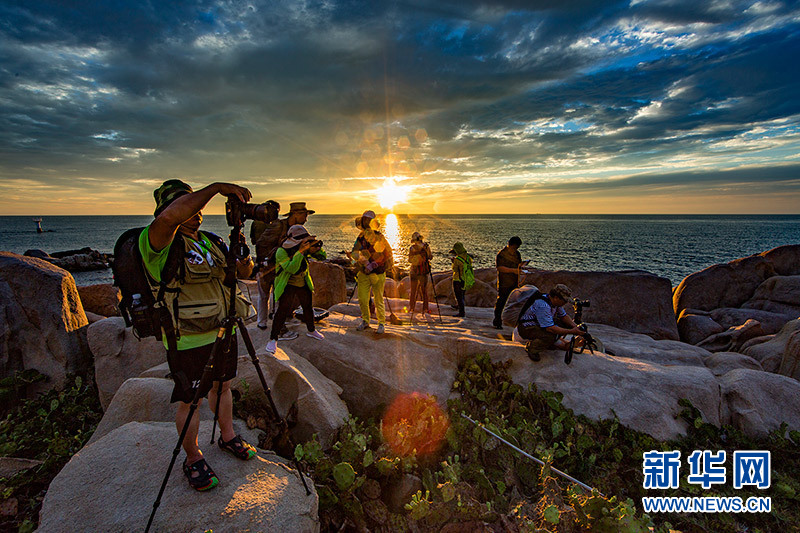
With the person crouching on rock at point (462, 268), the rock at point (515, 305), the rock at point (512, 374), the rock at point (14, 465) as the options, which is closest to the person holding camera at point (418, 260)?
the person crouching on rock at point (462, 268)

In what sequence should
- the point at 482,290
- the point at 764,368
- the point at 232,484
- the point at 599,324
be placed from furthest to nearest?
1. the point at 482,290
2. the point at 599,324
3. the point at 764,368
4. the point at 232,484

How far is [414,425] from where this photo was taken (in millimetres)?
5484

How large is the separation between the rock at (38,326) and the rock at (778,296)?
76.2 ft

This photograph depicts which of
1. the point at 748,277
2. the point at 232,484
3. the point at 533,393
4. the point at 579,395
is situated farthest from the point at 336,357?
the point at 748,277

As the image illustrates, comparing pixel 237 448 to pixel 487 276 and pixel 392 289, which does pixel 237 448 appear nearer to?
pixel 392 289

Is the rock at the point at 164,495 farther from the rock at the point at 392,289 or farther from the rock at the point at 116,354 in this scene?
the rock at the point at 392,289

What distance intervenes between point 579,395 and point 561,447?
1284 millimetres

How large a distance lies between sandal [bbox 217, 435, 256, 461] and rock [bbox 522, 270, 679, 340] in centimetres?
1423

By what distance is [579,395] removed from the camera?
6.49 m

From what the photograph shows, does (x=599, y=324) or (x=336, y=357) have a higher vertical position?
(x=336, y=357)

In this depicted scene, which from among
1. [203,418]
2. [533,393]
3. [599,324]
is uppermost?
[203,418]

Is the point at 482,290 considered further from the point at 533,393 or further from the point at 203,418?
the point at 203,418

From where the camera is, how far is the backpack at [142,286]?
116 inches

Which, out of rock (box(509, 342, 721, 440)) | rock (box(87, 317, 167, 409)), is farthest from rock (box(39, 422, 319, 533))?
rock (box(509, 342, 721, 440))
